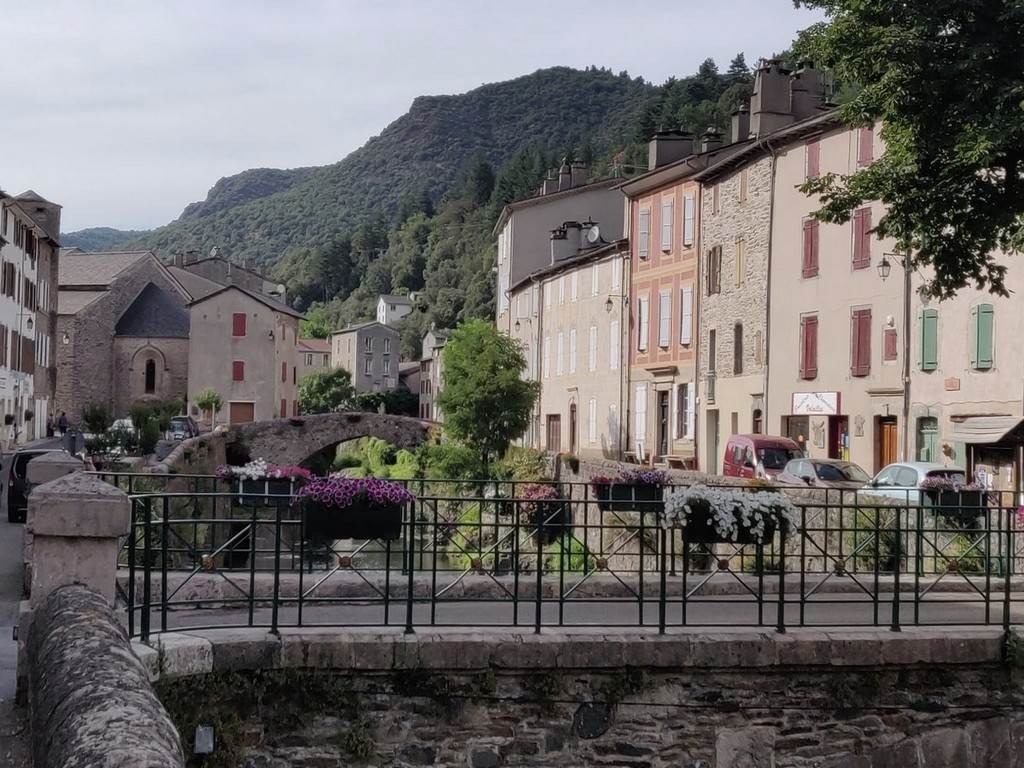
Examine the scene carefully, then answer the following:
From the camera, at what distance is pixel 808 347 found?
37875mm

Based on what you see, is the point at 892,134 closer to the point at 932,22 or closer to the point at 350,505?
the point at 932,22

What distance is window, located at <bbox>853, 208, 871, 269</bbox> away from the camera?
34.8 metres

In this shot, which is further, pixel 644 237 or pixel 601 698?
pixel 644 237

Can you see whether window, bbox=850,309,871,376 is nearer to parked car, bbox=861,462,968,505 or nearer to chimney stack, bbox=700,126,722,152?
parked car, bbox=861,462,968,505

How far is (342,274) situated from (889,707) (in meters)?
166

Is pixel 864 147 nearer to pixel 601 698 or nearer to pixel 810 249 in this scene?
pixel 810 249

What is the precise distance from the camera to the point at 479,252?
5453 inches

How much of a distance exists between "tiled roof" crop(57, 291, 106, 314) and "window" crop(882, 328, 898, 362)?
193ft

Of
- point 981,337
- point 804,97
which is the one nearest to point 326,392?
point 804,97

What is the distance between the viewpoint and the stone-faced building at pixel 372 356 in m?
130

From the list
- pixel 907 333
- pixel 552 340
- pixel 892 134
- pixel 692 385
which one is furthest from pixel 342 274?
pixel 892 134

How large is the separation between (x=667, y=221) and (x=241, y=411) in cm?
3826

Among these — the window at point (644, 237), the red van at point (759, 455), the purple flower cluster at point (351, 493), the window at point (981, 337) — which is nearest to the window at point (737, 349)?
the window at point (644, 237)

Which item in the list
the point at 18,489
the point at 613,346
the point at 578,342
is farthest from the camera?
the point at 578,342
